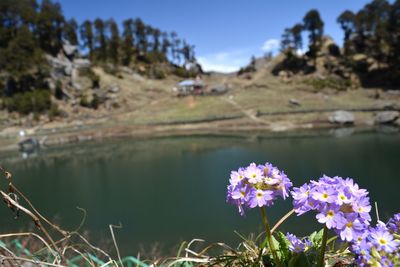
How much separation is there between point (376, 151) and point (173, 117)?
76.3 ft

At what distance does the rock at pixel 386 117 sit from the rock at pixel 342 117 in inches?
86.0

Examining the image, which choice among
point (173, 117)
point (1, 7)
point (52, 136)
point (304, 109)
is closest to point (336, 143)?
point (304, 109)

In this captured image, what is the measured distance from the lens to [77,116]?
43.5 meters

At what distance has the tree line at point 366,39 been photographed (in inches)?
1844

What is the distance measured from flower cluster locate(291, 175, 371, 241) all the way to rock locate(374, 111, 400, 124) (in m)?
35.5

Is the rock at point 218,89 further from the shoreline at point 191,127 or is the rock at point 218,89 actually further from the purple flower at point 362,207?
the purple flower at point 362,207

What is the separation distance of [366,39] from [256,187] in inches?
2330

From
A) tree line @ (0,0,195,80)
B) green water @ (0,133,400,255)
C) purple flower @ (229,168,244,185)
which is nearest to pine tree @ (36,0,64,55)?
tree line @ (0,0,195,80)

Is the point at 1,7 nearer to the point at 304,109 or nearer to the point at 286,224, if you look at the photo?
the point at 304,109

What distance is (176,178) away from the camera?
19609 mm

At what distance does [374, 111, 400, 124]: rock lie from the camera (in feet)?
108

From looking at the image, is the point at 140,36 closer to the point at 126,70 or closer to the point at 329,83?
the point at 126,70

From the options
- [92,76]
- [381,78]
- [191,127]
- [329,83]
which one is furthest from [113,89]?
[381,78]

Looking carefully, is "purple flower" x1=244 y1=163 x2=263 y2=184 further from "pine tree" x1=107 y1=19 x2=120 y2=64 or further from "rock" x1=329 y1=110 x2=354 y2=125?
"pine tree" x1=107 y1=19 x2=120 y2=64
